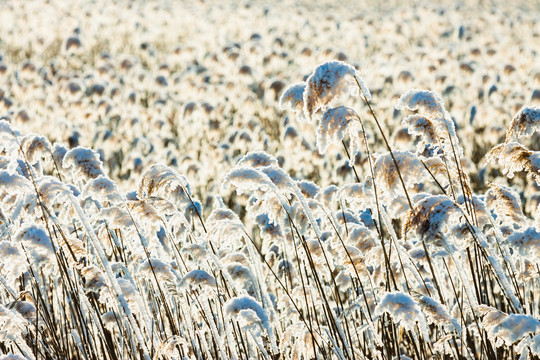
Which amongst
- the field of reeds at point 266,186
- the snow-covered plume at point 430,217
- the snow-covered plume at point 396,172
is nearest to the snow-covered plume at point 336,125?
the field of reeds at point 266,186

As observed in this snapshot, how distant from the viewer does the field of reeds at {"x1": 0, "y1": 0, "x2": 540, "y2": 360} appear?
214 centimetres

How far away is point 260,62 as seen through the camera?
12664 mm

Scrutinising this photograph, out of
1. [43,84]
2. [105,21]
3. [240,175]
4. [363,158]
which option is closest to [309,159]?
[363,158]

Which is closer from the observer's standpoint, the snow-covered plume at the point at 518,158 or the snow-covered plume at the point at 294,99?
the snow-covered plume at the point at 518,158

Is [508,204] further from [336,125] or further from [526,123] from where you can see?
[336,125]

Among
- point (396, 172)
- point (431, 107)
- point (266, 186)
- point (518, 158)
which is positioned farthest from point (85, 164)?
point (518, 158)

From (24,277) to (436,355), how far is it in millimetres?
2132

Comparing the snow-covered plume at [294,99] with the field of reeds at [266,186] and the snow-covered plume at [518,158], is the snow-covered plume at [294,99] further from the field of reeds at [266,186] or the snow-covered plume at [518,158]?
the snow-covered plume at [518,158]

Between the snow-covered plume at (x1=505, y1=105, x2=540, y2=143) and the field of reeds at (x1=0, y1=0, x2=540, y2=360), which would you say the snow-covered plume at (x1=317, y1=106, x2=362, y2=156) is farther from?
the snow-covered plume at (x1=505, y1=105, x2=540, y2=143)

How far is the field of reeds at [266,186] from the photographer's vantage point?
2.14 meters

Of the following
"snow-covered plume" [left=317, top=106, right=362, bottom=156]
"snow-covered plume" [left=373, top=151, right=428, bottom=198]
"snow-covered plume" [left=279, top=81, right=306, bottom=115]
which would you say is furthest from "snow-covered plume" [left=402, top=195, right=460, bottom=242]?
"snow-covered plume" [left=279, top=81, right=306, bottom=115]

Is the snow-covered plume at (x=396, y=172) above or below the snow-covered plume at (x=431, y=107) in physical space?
below

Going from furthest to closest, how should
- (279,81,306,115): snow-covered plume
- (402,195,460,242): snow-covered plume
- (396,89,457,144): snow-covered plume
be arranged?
(279,81,306,115): snow-covered plume, (396,89,457,144): snow-covered plume, (402,195,460,242): snow-covered plume

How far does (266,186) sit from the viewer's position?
2.11 m
